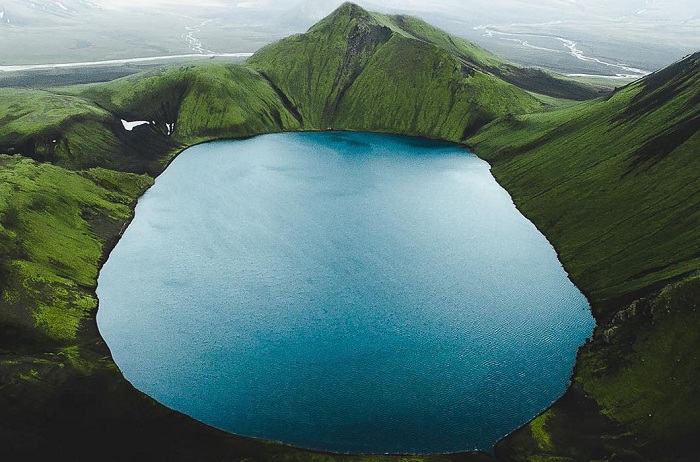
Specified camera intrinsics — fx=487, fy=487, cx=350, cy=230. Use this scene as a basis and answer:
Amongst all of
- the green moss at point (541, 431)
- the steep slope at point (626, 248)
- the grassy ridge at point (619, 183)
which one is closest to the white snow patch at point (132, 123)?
the steep slope at point (626, 248)

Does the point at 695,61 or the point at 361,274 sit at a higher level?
the point at 695,61

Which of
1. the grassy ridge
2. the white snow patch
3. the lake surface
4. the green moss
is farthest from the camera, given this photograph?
the white snow patch

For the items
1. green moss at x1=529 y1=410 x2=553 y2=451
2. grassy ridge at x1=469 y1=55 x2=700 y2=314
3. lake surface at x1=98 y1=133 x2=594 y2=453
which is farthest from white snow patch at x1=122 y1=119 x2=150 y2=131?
green moss at x1=529 y1=410 x2=553 y2=451

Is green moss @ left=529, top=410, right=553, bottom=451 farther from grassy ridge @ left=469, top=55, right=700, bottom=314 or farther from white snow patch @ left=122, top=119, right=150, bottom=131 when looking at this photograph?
white snow patch @ left=122, top=119, right=150, bottom=131

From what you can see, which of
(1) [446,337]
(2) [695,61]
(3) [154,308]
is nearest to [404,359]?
(1) [446,337]

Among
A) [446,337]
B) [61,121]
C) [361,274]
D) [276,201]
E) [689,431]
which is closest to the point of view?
[689,431]

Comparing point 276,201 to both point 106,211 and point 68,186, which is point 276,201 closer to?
point 106,211

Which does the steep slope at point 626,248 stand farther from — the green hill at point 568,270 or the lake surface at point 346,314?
the lake surface at point 346,314

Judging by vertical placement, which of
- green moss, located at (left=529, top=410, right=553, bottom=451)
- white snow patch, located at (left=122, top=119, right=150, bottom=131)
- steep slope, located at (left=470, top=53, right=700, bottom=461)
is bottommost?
white snow patch, located at (left=122, top=119, right=150, bottom=131)
